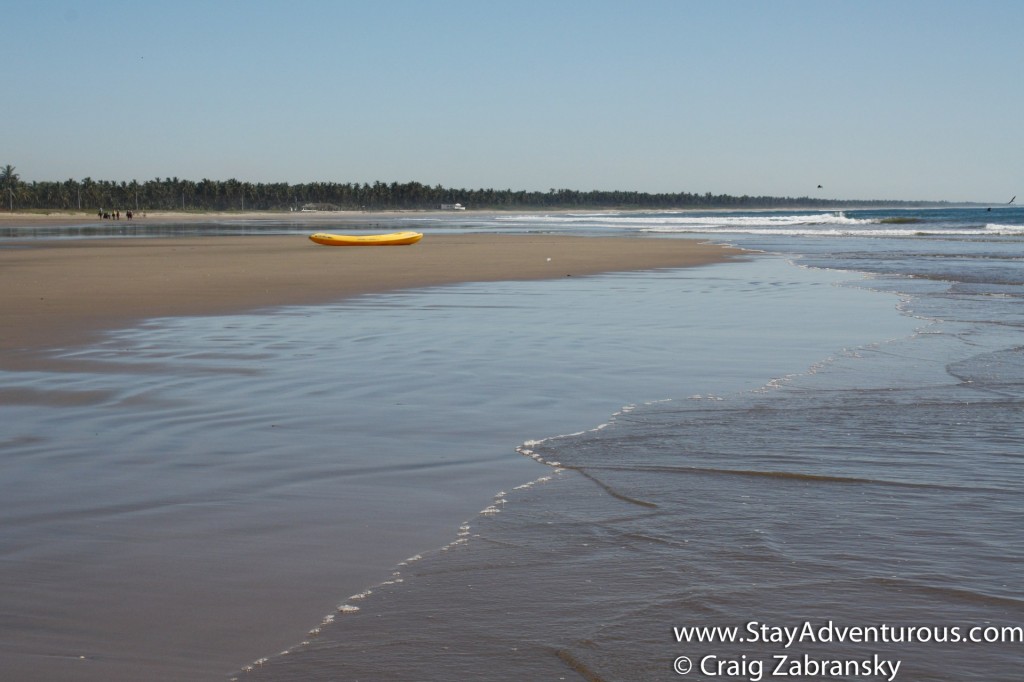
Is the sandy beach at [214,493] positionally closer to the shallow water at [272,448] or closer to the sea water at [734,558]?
the shallow water at [272,448]

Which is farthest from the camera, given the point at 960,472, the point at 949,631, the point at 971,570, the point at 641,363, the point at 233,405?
the point at 641,363

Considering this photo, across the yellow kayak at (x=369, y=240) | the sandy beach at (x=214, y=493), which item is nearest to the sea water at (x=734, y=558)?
the sandy beach at (x=214, y=493)

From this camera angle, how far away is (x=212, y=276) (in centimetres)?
2306

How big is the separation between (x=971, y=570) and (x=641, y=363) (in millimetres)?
5944

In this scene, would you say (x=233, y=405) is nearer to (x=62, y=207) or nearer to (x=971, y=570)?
(x=971, y=570)

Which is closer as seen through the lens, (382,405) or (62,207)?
(382,405)

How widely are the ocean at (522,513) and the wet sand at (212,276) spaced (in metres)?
3.64

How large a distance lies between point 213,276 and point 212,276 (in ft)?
0.07

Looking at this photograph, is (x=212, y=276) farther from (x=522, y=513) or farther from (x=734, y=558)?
(x=734, y=558)

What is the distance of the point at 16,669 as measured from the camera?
11.4 ft

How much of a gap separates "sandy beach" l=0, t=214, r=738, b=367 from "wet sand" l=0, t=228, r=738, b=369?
0.07ft

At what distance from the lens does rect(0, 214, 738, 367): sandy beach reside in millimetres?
14352

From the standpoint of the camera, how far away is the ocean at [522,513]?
3703 millimetres

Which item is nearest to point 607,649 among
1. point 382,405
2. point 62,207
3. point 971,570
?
point 971,570
